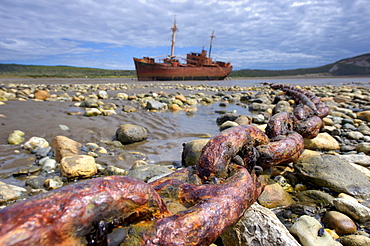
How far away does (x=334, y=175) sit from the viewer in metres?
2.37

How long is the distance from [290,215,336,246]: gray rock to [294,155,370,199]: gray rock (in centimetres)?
82

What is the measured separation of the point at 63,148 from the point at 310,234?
3.47 metres

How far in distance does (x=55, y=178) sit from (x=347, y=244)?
3002 millimetres

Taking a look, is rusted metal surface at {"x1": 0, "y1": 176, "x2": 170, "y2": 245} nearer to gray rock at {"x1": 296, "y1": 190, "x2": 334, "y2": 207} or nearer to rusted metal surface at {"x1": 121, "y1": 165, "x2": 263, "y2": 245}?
rusted metal surface at {"x1": 121, "y1": 165, "x2": 263, "y2": 245}

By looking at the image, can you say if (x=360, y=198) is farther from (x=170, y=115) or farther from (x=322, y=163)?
(x=170, y=115)

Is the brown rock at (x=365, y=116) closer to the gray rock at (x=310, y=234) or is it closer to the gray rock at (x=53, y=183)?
the gray rock at (x=310, y=234)

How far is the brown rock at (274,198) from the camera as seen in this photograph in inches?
83.4

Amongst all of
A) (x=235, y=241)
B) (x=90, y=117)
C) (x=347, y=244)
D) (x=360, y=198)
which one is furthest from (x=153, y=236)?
(x=90, y=117)

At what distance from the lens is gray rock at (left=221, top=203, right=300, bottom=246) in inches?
52.9

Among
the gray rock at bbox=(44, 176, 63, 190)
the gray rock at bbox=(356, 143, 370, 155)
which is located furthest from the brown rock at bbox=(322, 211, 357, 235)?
the gray rock at bbox=(44, 176, 63, 190)

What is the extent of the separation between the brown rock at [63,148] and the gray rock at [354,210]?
11.4 feet

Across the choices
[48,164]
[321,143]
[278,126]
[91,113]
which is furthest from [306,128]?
[91,113]

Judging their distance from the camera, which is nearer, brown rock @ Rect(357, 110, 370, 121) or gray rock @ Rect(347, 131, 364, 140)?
gray rock @ Rect(347, 131, 364, 140)

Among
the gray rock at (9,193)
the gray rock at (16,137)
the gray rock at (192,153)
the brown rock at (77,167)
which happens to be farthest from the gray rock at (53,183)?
the gray rock at (16,137)
